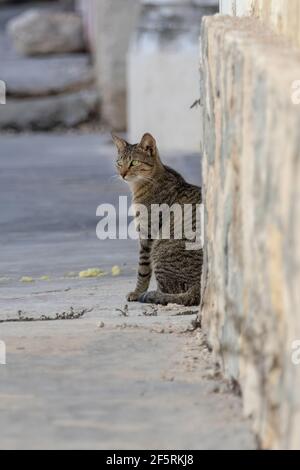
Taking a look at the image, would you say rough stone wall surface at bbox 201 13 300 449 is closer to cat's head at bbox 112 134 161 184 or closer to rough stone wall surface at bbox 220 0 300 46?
rough stone wall surface at bbox 220 0 300 46

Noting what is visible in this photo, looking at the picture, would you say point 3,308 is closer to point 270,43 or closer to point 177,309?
point 177,309

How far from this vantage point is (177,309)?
20.9 feet

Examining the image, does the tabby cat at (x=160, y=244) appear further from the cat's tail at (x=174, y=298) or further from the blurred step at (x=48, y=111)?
the blurred step at (x=48, y=111)

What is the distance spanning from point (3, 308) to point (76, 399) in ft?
7.07

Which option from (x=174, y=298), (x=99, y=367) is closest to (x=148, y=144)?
(x=174, y=298)

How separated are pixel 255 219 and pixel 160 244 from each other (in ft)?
9.51

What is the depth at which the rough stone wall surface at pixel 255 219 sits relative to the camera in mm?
3490

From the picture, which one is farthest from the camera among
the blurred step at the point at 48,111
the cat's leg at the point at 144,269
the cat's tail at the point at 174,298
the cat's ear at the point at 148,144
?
the blurred step at the point at 48,111

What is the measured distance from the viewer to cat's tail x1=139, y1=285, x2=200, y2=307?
21.3 feet

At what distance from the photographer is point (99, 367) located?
4914mm

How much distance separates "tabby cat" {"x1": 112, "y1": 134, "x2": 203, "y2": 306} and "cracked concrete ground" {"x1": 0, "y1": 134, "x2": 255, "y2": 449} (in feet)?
0.54

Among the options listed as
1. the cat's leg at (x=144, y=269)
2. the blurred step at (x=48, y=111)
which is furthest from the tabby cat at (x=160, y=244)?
the blurred step at (x=48, y=111)

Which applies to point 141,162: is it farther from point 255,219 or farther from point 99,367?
point 255,219

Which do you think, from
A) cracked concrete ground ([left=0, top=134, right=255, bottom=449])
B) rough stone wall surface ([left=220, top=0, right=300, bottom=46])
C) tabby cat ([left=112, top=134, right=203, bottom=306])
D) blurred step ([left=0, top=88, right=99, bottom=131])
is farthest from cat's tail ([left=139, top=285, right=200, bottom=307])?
blurred step ([left=0, top=88, right=99, bottom=131])
